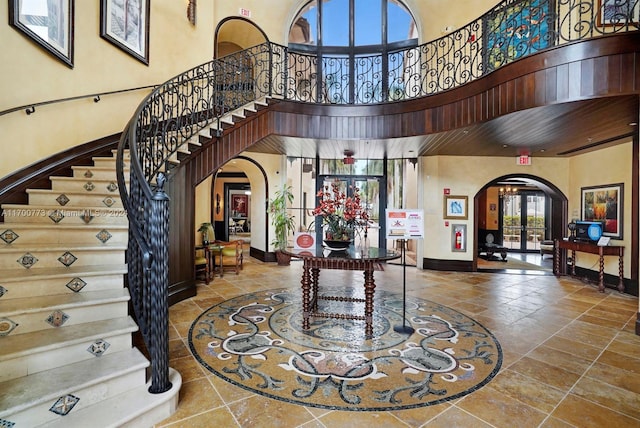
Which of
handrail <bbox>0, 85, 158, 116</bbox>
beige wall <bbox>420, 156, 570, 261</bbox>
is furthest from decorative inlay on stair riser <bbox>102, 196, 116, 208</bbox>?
beige wall <bbox>420, 156, 570, 261</bbox>

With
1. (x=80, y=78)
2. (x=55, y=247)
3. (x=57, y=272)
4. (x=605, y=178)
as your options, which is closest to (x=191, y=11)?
(x=80, y=78)

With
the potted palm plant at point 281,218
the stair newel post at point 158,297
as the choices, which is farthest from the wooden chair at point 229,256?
the stair newel post at point 158,297

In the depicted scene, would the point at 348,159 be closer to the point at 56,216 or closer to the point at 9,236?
the point at 56,216

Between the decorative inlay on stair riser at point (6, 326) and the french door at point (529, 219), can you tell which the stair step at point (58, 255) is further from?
the french door at point (529, 219)

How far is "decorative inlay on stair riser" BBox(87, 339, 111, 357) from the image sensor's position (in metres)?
2.02

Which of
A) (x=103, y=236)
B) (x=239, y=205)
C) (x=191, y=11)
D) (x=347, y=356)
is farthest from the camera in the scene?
(x=239, y=205)

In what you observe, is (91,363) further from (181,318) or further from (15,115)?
(15,115)

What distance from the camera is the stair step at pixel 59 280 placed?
7.05 feet

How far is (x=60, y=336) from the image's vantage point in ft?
6.43

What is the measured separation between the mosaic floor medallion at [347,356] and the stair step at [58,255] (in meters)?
1.21

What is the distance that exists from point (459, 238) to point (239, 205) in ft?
35.7

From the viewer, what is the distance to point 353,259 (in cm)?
325

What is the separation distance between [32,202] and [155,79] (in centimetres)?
310

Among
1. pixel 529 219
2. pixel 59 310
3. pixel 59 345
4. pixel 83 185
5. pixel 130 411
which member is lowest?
pixel 130 411
